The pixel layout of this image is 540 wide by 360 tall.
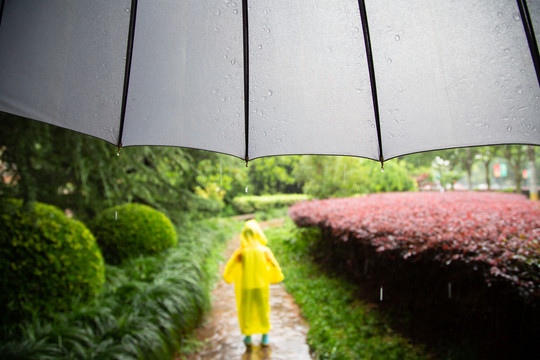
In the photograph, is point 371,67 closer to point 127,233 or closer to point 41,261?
point 41,261

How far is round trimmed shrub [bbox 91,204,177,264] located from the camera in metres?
6.38

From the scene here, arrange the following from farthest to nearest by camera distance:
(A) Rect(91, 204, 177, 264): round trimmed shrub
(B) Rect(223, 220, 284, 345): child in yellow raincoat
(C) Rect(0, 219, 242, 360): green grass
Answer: (A) Rect(91, 204, 177, 264): round trimmed shrub, (B) Rect(223, 220, 284, 345): child in yellow raincoat, (C) Rect(0, 219, 242, 360): green grass

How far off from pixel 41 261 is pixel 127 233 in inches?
108

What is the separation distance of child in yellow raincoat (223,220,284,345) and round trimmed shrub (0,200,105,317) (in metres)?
1.60

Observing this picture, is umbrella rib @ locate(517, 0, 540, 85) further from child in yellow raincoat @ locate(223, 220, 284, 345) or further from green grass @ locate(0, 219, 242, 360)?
child in yellow raincoat @ locate(223, 220, 284, 345)

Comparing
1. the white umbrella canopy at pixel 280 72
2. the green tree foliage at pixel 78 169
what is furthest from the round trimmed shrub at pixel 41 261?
the white umbrella canopy at pixel 280 72

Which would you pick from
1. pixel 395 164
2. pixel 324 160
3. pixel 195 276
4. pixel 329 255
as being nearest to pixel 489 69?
pixel 195 276

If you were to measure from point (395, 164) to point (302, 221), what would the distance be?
35.9 ft

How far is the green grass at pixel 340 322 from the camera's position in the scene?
3.99 meters

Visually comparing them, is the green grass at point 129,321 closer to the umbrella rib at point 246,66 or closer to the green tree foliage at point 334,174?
the umbrella rib at point 246,66

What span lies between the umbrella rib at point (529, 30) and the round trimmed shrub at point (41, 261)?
13.3ft

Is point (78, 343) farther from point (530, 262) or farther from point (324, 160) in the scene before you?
point (324, 160)

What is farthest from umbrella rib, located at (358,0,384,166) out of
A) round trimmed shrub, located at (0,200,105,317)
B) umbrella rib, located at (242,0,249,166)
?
round trimmed shrub, located at (0,200,105,317)

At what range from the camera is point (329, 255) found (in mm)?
7246
